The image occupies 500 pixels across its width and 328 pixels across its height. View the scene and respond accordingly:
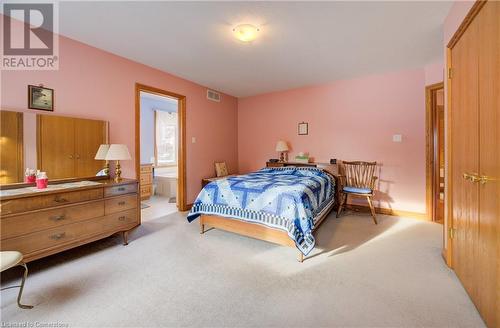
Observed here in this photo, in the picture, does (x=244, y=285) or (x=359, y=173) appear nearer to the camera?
(x=244, y=285)

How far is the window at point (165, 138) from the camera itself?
19.0ft

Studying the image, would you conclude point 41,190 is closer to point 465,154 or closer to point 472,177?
point 472,177

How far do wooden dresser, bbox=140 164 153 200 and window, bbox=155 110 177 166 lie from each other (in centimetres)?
63

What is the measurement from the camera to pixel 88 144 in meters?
2.71

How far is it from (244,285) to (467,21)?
2.61m

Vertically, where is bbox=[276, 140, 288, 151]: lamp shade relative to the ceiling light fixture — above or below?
below

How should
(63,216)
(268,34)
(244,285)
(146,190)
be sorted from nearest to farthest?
(244,285), (63,216), (268,34), (146,190)

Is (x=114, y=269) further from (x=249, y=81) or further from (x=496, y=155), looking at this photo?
(x=249, y=81)

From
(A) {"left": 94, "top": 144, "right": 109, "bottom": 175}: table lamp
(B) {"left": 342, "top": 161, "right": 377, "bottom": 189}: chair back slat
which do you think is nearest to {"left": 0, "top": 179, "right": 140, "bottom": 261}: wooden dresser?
(A) {"left": 94, "top": 144, "right": 109, "bottom": 175}: table lamp

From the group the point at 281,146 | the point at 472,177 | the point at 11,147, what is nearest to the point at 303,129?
the point at 281,146

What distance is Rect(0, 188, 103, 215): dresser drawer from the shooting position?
70.4 inches

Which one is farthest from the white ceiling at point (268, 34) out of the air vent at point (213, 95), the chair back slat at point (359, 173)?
the chair back slat at point (359, 173)

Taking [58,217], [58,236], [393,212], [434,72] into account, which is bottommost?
[393,212]

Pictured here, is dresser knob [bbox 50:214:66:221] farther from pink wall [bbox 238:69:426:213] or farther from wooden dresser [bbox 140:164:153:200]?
pink wall [bbox 238:69:426:213]
